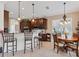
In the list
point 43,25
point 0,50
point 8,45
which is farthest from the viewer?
point 43,25

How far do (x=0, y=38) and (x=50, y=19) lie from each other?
7669mm

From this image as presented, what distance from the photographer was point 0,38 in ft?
20.2

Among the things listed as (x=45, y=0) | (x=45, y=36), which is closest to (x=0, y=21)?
(x=45, y=0)

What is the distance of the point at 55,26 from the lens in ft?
41.5

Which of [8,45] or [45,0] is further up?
[45,0]

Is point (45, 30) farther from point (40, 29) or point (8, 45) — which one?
point (8, 45)

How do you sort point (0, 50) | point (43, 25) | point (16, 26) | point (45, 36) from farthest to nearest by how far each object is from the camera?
1. point (16, 26)
2. point (43, 25)
3. point (45, 36)
4. point (0, 50)

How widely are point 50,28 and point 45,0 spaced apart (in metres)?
6.68

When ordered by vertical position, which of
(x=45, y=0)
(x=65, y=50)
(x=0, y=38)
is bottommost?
(x=65, y=50)

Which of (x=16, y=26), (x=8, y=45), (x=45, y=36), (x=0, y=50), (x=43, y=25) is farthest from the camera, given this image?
(x=16, y=26)

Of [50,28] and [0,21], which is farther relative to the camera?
[50,28]

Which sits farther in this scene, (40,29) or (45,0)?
(40,29)

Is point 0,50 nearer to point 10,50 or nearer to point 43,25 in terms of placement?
point 10,50

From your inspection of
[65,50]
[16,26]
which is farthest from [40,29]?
[65,50]
